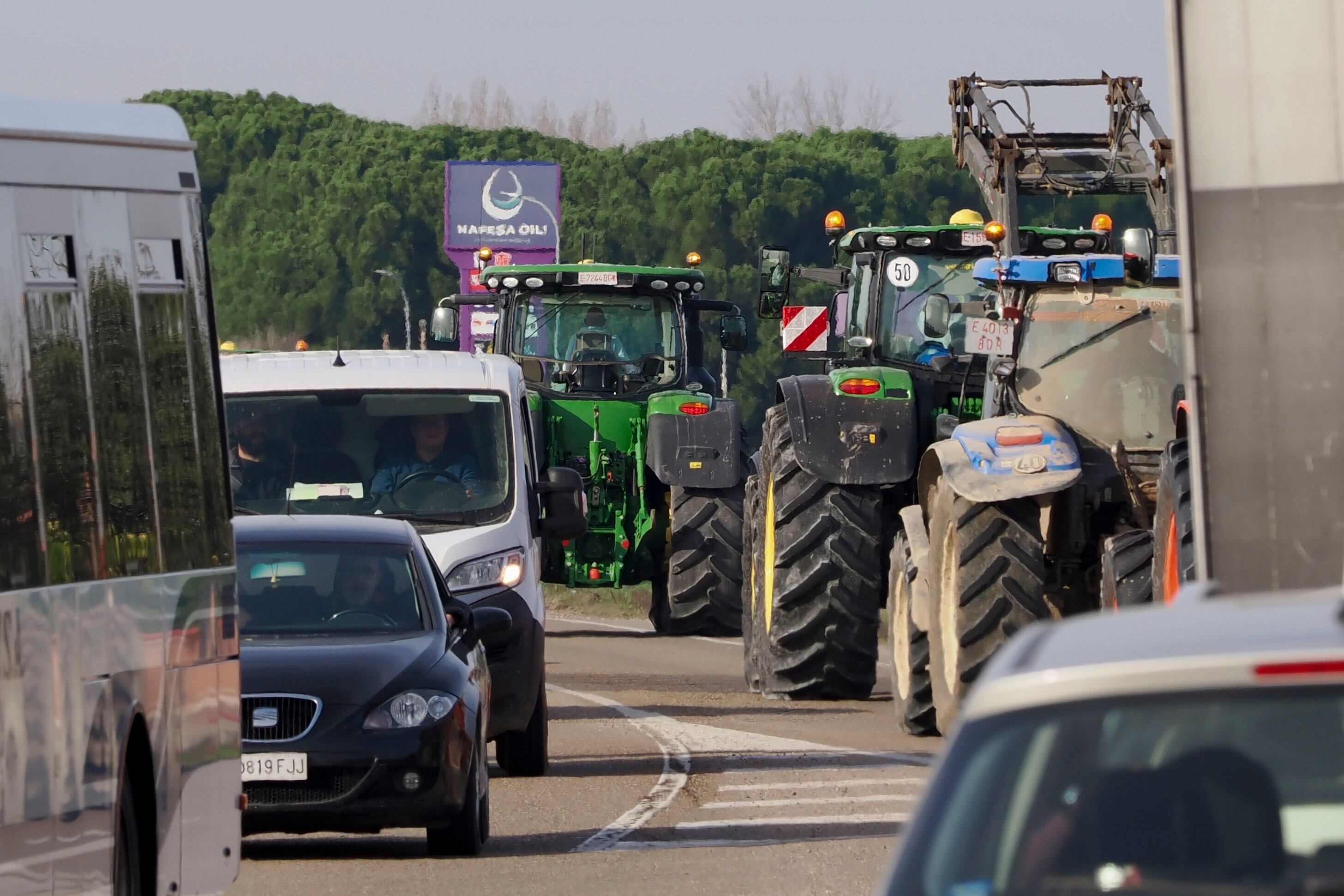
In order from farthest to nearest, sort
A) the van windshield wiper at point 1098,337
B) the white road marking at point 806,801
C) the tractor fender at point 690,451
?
the tractor fender at point 690,451 < the van windshield wiper at point 1098,337 < the white road marking at point 806,801

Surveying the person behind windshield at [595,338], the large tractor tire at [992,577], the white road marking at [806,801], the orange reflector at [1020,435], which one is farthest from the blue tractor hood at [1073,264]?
the person behind windshield at [595,338]

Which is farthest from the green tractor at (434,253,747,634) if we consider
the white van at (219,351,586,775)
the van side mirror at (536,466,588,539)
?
the van side mirror at (536,466,588,539)

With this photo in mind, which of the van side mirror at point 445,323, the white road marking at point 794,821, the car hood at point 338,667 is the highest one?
the van side mirror at point 445,323

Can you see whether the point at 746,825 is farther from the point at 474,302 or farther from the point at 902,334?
the point at 474,302

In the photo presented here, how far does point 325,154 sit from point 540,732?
5941 centimetres

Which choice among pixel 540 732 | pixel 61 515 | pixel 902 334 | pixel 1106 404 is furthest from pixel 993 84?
pixel 61 515

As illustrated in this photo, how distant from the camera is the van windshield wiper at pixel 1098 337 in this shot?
1260 cm

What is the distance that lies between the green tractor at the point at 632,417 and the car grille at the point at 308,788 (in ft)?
36.8

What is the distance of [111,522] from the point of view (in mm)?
7137

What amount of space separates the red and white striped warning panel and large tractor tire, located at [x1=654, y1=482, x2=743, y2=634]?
14.5 ft

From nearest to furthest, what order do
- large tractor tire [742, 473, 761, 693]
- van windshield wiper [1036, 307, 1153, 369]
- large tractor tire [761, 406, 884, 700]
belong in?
van windshield wiper [1036, 307, 1153, 369]
large tractor tire [761, 406, 884, 700]
large tractor tire [742, 473, 761, 693]

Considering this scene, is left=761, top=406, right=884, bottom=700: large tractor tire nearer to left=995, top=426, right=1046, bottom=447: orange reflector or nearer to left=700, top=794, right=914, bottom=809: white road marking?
left=995, top=426, right=1046, bottom=447: orange reflector

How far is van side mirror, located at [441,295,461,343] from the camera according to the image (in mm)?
22625

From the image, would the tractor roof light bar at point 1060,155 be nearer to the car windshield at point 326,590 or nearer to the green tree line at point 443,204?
the car windshield at point 326,590
